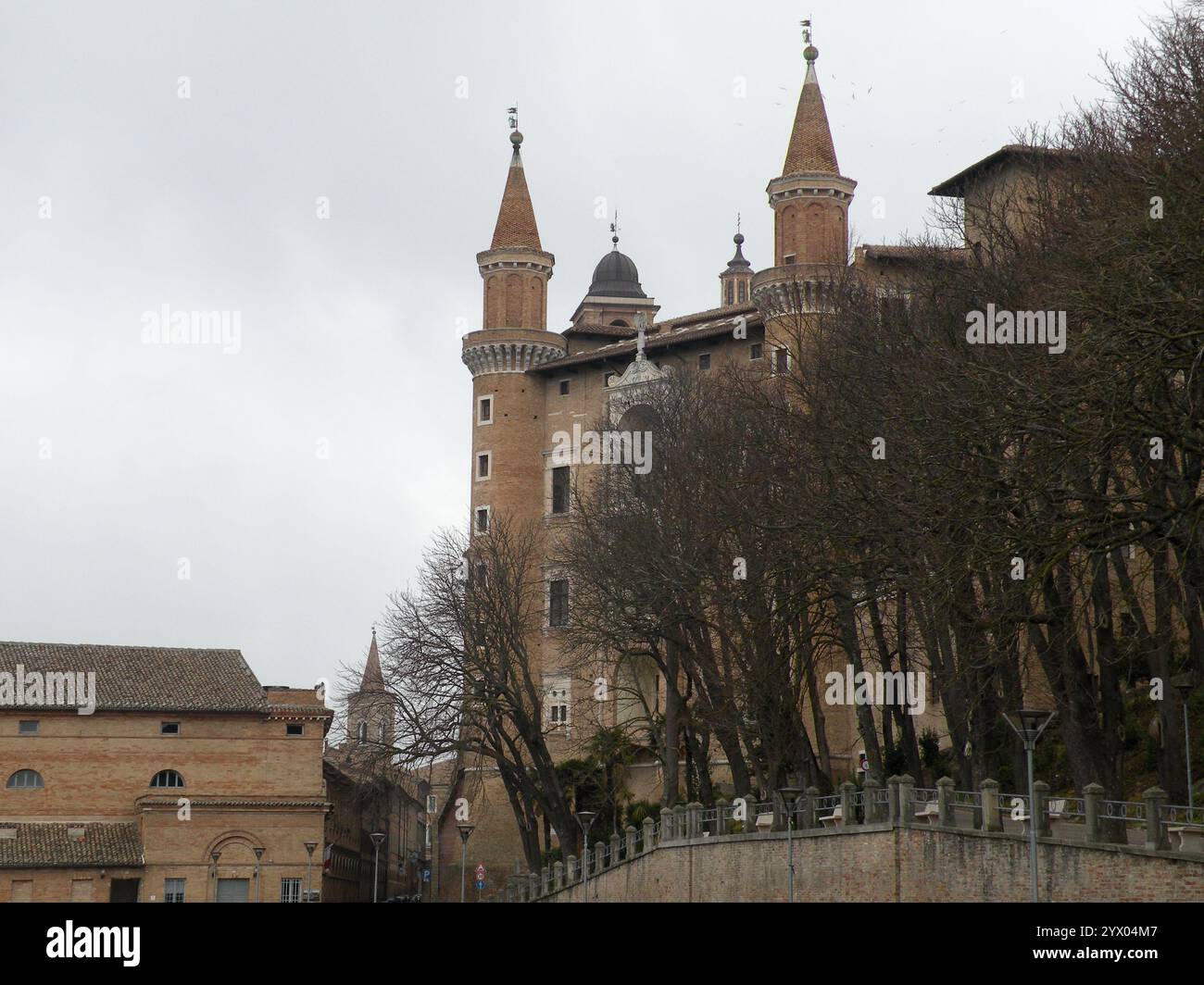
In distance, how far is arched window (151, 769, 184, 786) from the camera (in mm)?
58375

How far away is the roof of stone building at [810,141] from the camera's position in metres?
57.5

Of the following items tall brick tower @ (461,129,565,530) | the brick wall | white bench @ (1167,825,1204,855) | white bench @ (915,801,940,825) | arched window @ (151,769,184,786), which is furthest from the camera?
tall brick tower @ (461,129,565,530)

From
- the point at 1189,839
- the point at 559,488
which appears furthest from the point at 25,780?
the point at 1189,839

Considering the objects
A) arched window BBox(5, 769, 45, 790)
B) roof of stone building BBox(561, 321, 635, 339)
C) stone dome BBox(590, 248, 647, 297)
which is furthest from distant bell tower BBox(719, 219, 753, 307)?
arched window BBox(5, 769, 45, 790)

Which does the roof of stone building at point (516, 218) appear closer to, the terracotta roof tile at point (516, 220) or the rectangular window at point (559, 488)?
the terracotta roof tile at point (516, 220)

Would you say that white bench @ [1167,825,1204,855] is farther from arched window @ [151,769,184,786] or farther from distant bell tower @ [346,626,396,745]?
arched window @ [151,769,184,786]

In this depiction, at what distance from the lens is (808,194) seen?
2251 inches

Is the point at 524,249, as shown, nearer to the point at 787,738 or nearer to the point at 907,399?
the point at 787,738

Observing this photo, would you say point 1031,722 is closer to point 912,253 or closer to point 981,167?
point 912,253

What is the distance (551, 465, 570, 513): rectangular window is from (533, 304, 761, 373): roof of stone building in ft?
12.6

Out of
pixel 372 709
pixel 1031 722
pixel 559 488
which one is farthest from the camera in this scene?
pixel 559 488

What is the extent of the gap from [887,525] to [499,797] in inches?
1379

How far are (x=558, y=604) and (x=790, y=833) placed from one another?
2439cm
